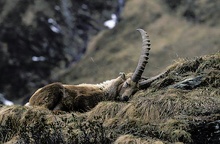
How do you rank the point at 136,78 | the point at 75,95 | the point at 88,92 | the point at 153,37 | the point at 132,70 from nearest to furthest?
the point at 75,95 → the point at 88,92 → the point at 136,78 → the point at 132,70 → the point at 153,37

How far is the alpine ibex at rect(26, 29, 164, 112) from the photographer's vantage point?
461 inches

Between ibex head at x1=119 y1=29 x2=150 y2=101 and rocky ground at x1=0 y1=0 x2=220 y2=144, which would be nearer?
rocky ground at x1=0 y1=0 x2=220 y2=144

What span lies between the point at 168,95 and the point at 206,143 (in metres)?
2.27

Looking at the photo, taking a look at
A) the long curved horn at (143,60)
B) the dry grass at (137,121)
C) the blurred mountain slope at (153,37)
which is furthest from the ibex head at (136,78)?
the blurred mountain slope at (153,37)

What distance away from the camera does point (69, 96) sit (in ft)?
39.6

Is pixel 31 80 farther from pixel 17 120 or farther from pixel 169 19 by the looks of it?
pixel 17 120

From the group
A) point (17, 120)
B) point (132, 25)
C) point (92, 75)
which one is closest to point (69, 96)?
point (17, 120)

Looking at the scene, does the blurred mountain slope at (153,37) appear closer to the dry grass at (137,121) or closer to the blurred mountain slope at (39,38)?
the blurred mountain slope at (39,38)

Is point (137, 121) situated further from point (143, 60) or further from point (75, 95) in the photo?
point (143, 60)

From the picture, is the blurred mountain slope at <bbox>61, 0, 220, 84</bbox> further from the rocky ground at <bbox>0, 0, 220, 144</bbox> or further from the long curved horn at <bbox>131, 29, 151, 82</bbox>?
the long curved horn at <bbox>131, 29, 151, 82</bbox>

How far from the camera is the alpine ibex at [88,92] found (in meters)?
11.7

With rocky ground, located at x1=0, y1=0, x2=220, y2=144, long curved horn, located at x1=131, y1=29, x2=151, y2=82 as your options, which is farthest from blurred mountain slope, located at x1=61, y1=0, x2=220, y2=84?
long curved horn, located at x1=131, y1=29, x2=151, y2=82

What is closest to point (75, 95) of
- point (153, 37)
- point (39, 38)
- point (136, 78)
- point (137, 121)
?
point (136, 78)

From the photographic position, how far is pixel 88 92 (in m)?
12.7
